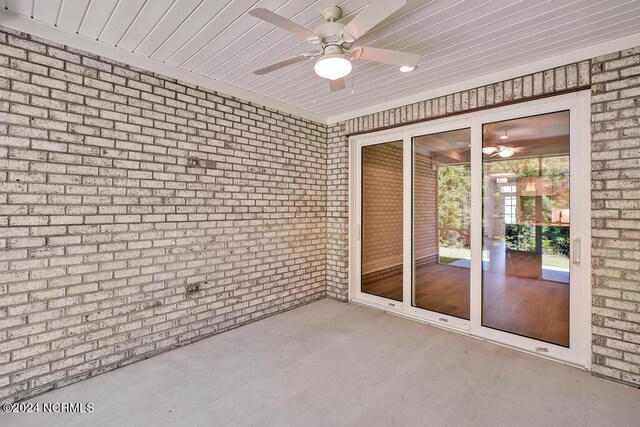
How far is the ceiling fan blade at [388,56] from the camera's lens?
2074 millimetres

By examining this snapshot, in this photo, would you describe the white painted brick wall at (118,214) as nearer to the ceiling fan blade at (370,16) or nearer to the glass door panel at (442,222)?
the glass door panel at (442,222)

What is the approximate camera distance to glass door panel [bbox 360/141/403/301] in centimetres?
423

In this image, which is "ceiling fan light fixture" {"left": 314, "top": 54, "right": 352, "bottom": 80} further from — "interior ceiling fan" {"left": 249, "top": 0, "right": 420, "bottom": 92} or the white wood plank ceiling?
the white wood plank ceiling

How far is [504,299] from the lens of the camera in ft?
11.6

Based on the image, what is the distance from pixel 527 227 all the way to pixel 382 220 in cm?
188

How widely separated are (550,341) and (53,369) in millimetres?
4413

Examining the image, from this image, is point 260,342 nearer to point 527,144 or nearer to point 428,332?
point 428,332

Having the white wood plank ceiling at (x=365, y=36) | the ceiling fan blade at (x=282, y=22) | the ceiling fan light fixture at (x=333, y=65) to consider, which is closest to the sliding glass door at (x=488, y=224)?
the white wood plank ceiling at (x=365, y=36)

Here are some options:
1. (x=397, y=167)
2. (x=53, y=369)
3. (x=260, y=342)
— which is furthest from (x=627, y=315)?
(x=53, y=369)

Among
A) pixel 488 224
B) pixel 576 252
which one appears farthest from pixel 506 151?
pixel 576 252

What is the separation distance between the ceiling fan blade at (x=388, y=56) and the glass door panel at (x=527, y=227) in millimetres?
1714

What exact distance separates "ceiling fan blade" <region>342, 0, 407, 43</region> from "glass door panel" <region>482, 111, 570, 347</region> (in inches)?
86.0

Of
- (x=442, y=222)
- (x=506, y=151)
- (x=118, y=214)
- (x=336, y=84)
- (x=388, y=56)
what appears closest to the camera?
(x=388, y=56)

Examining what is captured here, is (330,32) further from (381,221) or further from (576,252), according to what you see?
(381,221)
